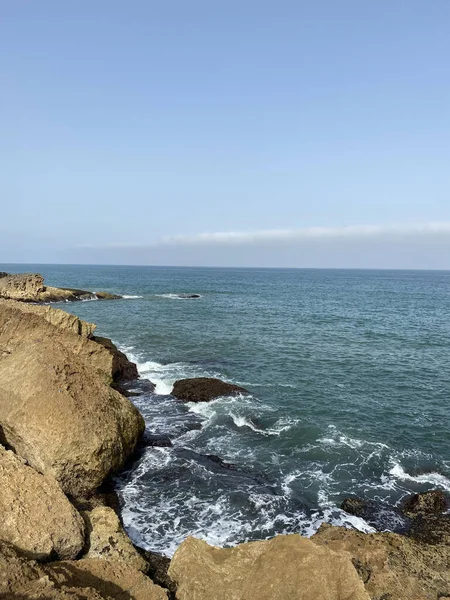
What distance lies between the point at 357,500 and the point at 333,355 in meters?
23.9

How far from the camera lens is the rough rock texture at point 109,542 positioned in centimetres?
1104

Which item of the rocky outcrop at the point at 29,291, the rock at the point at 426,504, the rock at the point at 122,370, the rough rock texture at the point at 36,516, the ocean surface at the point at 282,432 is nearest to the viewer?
the rough rock texture at the point at 36,516

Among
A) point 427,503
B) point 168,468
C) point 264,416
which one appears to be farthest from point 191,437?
point 427,503

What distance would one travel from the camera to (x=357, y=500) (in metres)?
16.8

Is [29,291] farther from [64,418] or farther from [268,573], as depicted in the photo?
[268,573]

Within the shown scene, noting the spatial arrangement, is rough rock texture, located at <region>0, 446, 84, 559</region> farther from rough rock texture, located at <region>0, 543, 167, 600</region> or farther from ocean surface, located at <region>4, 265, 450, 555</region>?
ocean surface, located at <region>4, 265, 450, 555</region>

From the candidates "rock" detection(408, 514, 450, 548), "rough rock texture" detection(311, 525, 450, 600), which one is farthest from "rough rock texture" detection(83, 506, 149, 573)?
"rock" detection(408, 514, 450, 548)

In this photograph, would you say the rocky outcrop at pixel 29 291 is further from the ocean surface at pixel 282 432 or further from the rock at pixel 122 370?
the rock at pixel 122 370

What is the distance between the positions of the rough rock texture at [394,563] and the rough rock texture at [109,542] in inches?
220

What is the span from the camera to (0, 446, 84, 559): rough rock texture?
10.0 meters

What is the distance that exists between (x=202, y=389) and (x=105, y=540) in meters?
17.0

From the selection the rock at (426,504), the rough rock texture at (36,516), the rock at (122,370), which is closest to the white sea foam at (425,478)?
the rock at (426,504)

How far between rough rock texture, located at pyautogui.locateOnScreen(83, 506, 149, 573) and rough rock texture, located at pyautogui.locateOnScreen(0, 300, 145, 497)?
2.96 m

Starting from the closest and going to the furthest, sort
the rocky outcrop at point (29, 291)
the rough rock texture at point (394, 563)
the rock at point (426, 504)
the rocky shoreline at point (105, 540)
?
the rocky shoreline at point (105, 540), the rough rock texture at point (394, 563), the rock at point (426, 504), the rocky outcrop at point (29, 291)
